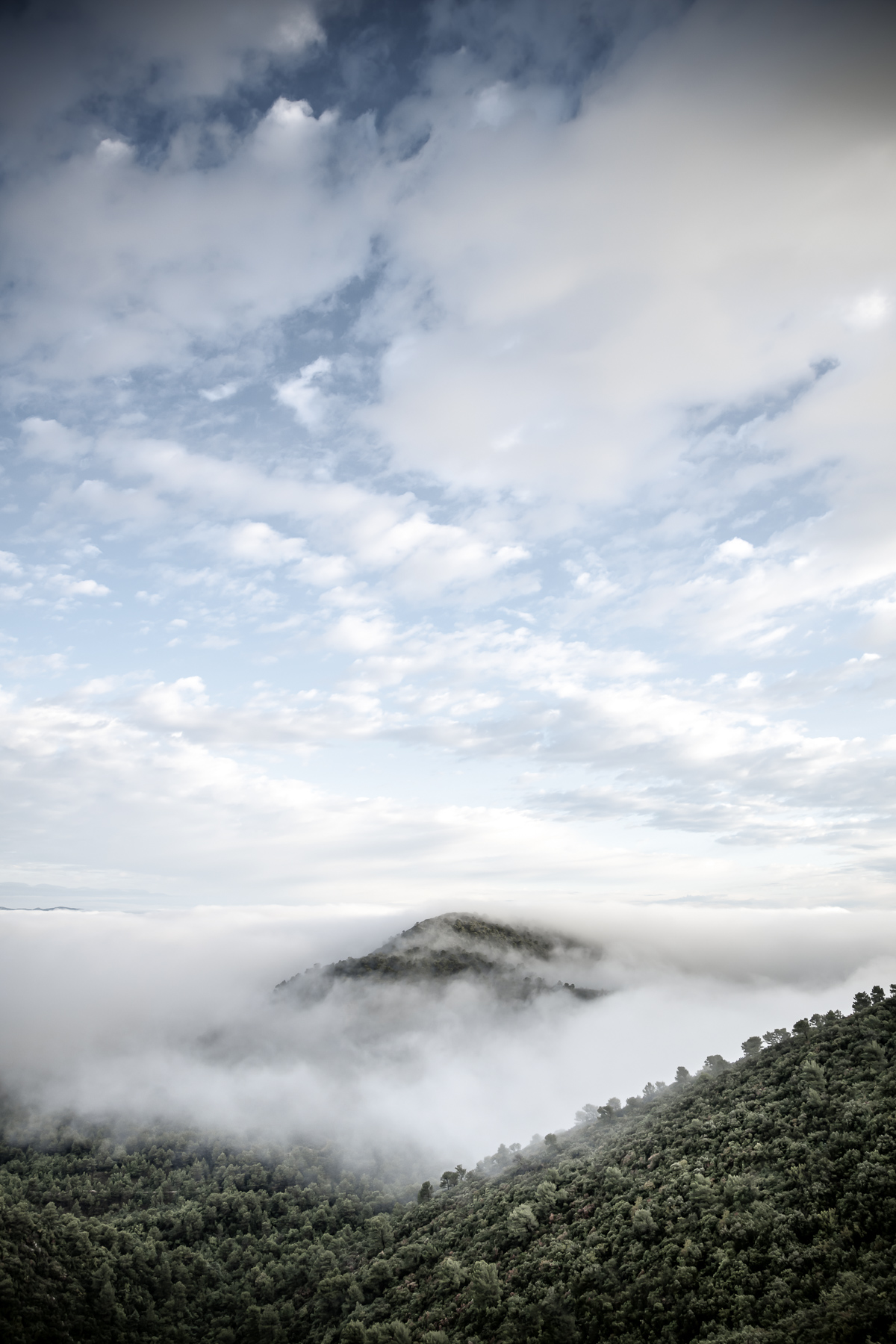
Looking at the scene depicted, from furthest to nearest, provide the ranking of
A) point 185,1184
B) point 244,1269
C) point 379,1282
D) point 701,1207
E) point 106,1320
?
point 185,1184 → point 244,1269 → point 106,1320 → point 379,1282 → point 701,1207

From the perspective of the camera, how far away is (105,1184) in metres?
197

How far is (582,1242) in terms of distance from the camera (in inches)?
3233

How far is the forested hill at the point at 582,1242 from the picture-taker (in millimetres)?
58312

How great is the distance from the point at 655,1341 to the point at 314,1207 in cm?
15879

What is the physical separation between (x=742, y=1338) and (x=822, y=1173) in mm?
25733

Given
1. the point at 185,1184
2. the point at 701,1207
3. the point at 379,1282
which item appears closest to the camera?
the point at 701,1207

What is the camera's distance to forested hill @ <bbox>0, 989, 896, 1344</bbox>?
58312 mm

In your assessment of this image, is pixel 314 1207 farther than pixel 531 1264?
Yes

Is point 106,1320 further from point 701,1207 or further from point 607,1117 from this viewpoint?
point 701,1207

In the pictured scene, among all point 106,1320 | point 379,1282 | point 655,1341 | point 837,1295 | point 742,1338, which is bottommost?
point 106,1320

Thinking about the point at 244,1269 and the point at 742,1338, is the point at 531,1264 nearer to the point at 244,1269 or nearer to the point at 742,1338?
the point at 742,1338

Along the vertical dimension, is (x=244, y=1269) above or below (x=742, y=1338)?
below

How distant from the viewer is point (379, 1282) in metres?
108

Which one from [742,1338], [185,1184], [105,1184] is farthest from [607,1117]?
[105,1184]
